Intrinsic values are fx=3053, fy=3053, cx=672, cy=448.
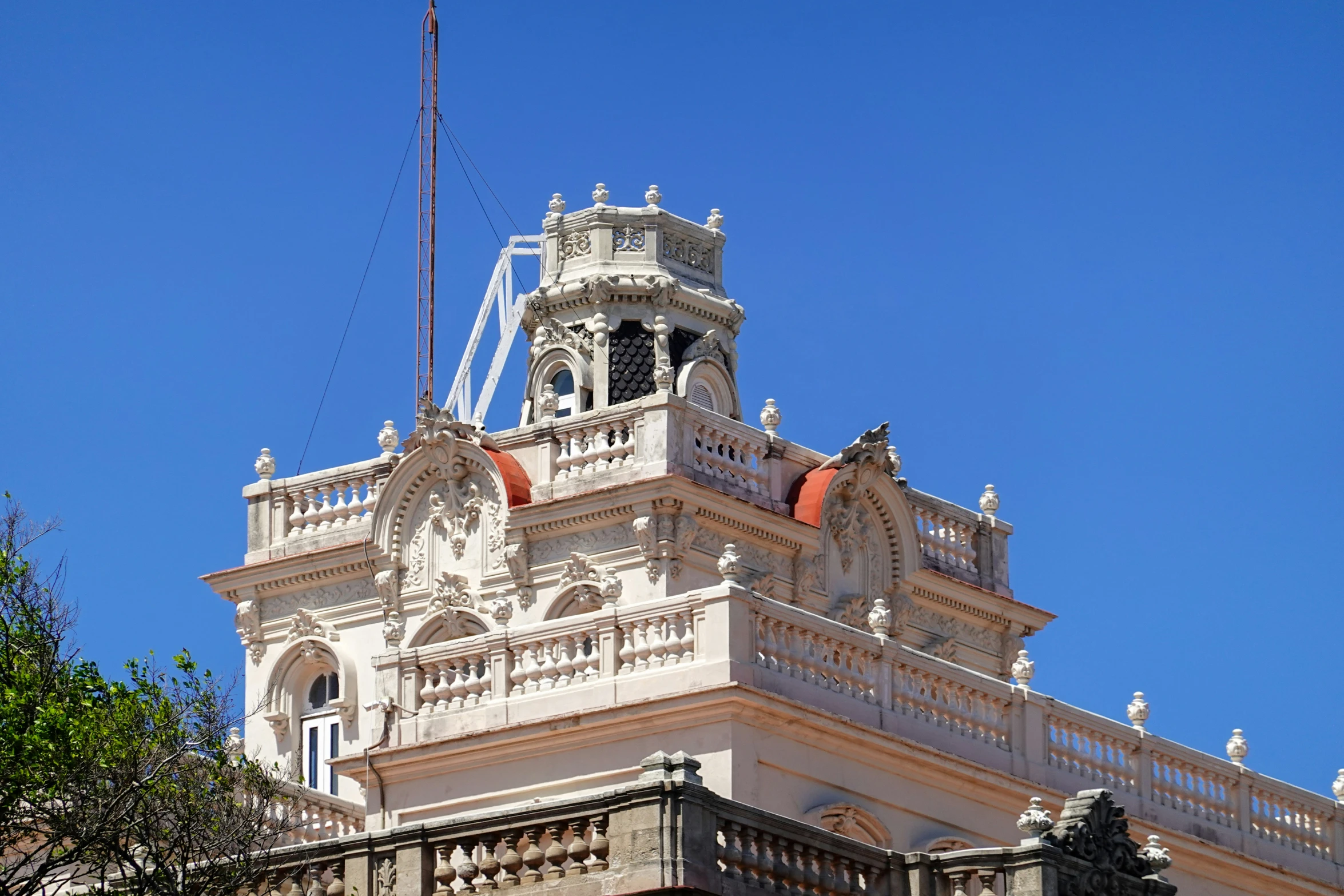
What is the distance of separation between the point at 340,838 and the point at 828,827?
729 cm

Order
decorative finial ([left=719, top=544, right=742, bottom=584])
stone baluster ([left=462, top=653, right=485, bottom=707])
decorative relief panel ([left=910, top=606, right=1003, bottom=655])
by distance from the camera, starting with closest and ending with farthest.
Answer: decorative finial ([left=719, top=544, right=742, bottom=584]), stone baluster ([left=462, top=653, right=485, bottom=707]), decorative relief panel ([left=910, top=606, right=1003, bottom=655])

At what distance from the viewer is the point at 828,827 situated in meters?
35.1

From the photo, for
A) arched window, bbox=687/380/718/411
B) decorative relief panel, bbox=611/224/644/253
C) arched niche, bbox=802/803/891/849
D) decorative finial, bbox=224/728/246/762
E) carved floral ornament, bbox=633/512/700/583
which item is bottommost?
arched niche, bbox=802/803/891/849

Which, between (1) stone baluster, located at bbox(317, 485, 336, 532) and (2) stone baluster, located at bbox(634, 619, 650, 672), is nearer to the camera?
(2) stone baluster, located at bbox(634, 619, 650, 672)

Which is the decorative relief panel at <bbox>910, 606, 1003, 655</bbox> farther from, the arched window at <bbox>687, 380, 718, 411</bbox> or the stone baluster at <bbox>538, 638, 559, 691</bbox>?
the stone baluster at <bbox>538, 638, 559, 691</bbox>

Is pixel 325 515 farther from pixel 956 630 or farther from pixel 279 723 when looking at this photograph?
pixel 956 630

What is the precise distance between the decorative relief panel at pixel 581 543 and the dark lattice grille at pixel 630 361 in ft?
18.7

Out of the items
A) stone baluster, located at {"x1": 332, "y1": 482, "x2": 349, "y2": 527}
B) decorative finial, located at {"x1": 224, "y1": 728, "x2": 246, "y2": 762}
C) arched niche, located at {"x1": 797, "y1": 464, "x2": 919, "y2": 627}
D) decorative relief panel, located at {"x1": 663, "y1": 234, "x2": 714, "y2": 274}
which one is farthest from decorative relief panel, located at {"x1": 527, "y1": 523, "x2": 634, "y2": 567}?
decorative relief panel, located at {"x1": 663, "y1": 234, "x2": 714, "y2": 274}

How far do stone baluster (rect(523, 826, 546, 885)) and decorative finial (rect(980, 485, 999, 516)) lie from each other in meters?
21.3

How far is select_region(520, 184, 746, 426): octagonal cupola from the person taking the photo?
49.8 metres

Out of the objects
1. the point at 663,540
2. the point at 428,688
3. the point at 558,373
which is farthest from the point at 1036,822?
the point at 558,373

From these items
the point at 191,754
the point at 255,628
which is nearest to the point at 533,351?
the point at 255,628

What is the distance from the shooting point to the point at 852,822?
35344 mm

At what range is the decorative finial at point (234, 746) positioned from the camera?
33.4 meters
